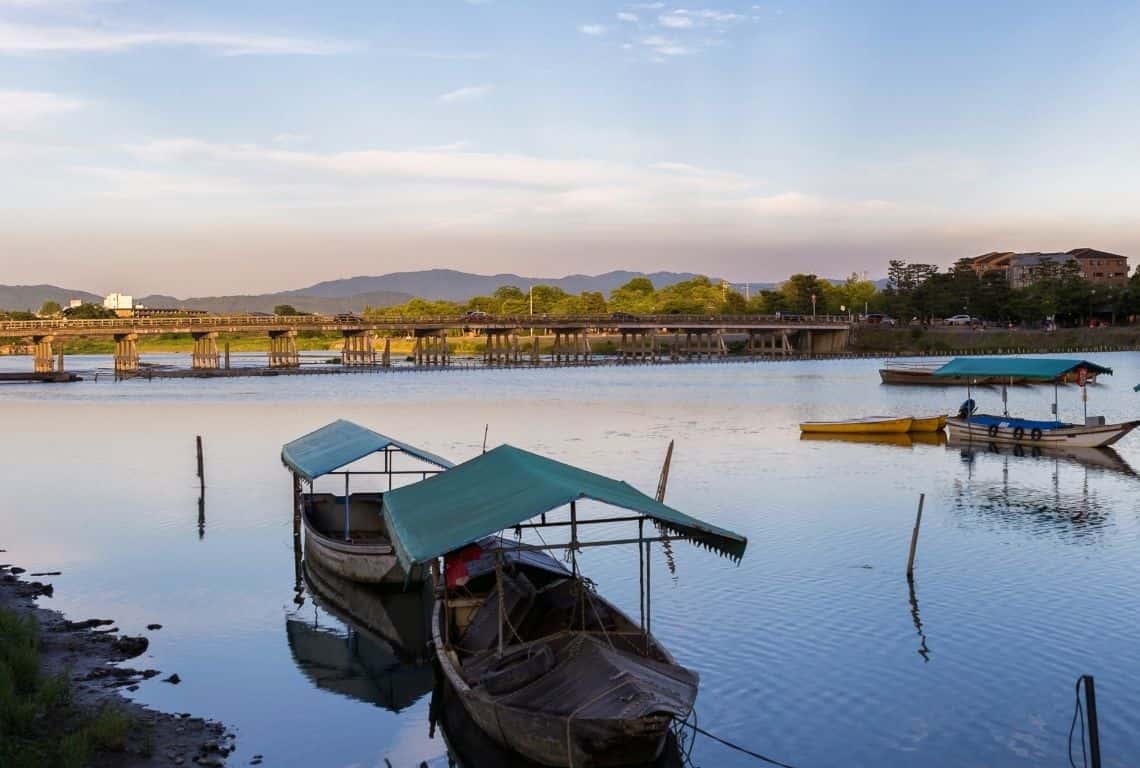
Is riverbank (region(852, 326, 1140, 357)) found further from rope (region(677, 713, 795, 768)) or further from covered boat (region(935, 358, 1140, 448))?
rope (region(677, 713, 795, 768))

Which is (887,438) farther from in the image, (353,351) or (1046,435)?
(353,351)

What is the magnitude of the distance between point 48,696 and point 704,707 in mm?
8852

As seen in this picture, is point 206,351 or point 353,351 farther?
point 353,351

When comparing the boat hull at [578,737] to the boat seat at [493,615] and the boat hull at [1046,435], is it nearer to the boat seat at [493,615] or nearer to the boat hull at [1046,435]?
the boat seat at [493,615]

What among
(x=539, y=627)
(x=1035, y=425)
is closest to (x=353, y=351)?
(x=1035, y=425)

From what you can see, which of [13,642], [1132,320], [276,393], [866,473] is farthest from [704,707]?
[1132,320]

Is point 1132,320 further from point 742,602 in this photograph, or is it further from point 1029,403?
point 742,602

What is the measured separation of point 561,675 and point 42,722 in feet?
21.0

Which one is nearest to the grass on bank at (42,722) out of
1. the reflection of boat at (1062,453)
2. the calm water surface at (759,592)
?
the calm water surface at (759,592)

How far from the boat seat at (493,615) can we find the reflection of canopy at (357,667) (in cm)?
204

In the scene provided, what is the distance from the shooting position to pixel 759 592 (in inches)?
927

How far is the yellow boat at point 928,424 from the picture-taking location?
55281 mm

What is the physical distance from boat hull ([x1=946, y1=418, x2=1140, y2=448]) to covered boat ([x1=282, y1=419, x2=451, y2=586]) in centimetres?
3038

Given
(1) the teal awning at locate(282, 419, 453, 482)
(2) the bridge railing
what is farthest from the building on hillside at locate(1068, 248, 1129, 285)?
(1) the teal awning at locate(282, 419, 453, 482)
